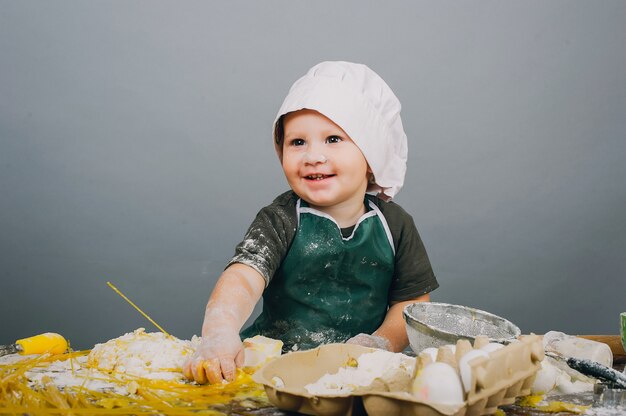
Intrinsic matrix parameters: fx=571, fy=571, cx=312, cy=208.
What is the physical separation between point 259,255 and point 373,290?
358 millimetres

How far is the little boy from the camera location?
4.64 feet

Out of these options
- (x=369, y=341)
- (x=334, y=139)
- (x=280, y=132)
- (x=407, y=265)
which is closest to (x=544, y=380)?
(x=369, y=341)

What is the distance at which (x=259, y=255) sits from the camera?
1364 millimetres

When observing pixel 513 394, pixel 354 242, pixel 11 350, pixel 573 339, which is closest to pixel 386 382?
pixel 513 394

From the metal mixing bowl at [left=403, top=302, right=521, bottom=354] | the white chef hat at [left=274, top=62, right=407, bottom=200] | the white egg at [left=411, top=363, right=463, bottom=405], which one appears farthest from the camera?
the white chef hat at [left=274, top=62, right=407, bottom=200]

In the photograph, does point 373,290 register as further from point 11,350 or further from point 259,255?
Result: point 11,350

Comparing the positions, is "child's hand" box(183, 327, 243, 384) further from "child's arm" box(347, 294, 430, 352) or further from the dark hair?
the dark hair

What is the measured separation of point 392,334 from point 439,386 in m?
0.76

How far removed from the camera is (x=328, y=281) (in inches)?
59.3

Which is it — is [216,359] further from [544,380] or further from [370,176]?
[370,176]

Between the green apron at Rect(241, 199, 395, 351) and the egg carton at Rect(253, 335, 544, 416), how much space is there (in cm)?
58

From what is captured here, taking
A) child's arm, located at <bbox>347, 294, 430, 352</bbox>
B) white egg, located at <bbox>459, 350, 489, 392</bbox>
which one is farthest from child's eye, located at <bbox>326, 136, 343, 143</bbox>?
white egg, located at <bbox>459, 350, 489, 392</bbox>

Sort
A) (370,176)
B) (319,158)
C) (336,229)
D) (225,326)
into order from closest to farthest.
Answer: (225,326), (319,158), (336,229), (370,176)

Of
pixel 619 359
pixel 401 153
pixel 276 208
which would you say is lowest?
pixel 619 359
